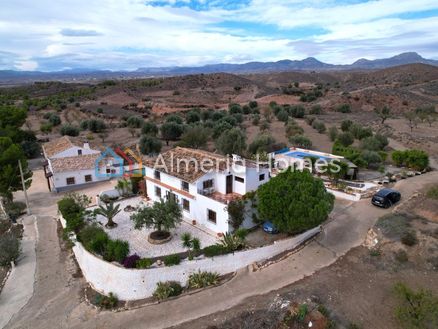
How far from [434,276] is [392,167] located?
756 inches

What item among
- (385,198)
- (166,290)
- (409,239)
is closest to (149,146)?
(166,290)

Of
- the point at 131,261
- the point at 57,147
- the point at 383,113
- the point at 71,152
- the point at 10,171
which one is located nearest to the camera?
the point at 131,261

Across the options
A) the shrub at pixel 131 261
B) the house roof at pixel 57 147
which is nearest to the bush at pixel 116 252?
the shrub at pixel 131 261

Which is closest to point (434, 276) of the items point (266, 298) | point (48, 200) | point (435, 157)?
point (266, 298)

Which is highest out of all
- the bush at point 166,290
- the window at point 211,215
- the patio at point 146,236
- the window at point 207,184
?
the window at point 207,184

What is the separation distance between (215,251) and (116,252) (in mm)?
5446

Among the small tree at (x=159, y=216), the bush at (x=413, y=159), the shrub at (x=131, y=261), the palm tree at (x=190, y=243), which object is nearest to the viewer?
the shrub at (x=131, y=261)

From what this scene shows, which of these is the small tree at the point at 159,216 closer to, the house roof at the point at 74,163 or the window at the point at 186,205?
the window at the point at 186,205

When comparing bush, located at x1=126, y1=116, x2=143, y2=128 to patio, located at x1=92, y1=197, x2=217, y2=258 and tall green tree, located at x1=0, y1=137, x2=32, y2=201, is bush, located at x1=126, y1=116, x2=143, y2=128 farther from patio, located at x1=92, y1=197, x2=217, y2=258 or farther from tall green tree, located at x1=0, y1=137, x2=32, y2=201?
patio, located at x1=92, y1=197, x2=217, y2=258

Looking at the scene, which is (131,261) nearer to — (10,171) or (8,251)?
(8,251)

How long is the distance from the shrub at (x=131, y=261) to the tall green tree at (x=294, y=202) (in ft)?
25.0

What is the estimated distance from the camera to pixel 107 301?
1720 cm

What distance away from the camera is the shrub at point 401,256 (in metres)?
17.8

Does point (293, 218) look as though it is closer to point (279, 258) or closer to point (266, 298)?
point (279, 258)
